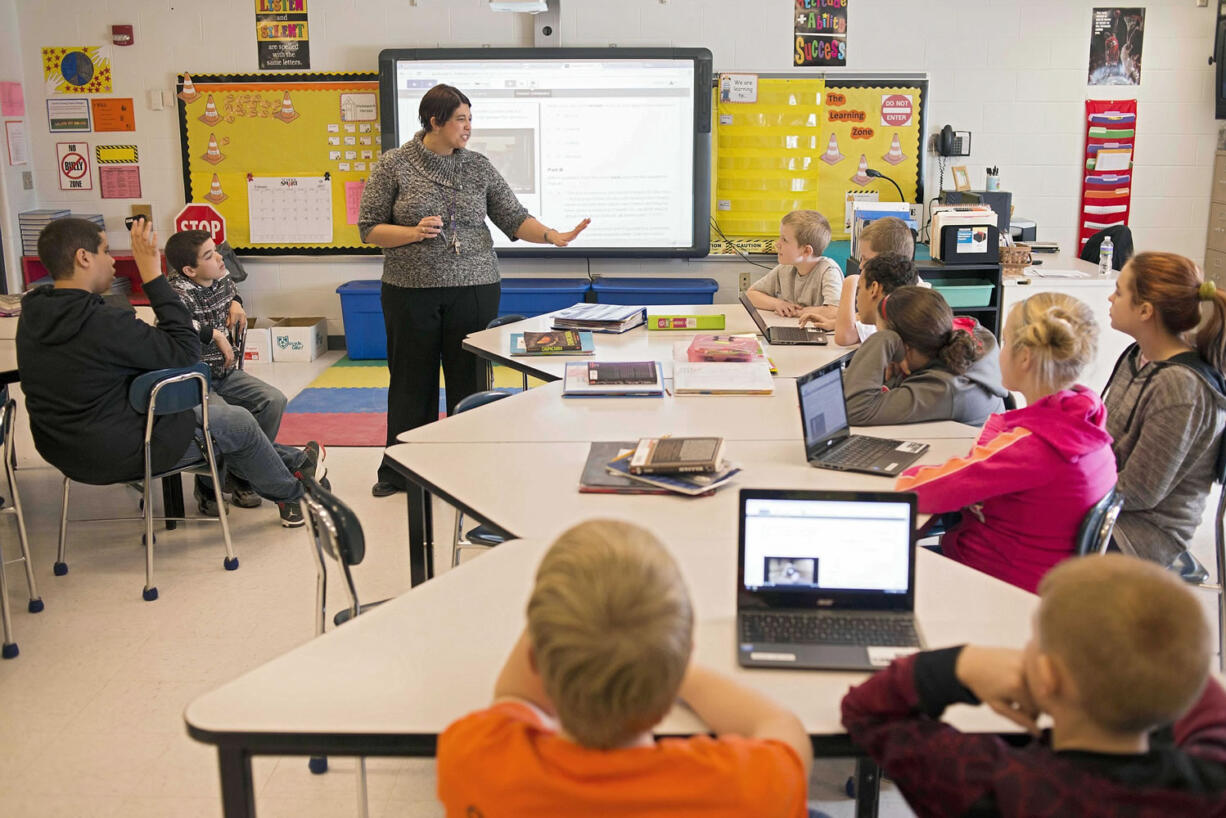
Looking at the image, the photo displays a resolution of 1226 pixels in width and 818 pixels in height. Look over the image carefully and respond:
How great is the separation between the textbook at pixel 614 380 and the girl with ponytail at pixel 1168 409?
A: 1.25m

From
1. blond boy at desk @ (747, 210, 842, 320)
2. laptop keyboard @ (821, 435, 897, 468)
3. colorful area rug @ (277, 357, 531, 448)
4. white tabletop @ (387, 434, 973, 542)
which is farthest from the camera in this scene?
colorful area rug @ (277, 357, 531, 448)

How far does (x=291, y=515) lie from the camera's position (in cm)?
429

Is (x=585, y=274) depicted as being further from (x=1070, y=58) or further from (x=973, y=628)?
(x=973, y=628)

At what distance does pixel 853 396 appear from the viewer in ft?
10.1

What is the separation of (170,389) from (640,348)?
156 cm

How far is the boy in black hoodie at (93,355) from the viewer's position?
348cm

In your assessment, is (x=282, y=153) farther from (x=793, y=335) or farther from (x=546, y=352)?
(x=793, y=335)

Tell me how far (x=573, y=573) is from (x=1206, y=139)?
689 cm

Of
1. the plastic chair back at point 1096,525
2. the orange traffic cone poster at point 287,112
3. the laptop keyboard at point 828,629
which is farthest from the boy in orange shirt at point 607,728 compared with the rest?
the orange traffic cone poster at point 287,112

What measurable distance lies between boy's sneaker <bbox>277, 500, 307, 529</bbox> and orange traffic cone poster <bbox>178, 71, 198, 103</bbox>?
3580mm

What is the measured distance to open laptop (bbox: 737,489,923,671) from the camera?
182 centimetres

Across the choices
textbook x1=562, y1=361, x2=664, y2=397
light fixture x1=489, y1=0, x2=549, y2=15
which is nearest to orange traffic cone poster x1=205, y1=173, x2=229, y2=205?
light fixture x1=489, y1=0, x2=549, y2=15

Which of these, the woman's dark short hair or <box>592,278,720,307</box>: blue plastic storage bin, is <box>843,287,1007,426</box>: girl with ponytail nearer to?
the woman's dark short hair

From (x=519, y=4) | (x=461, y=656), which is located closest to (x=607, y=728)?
(x=461, y=656)
